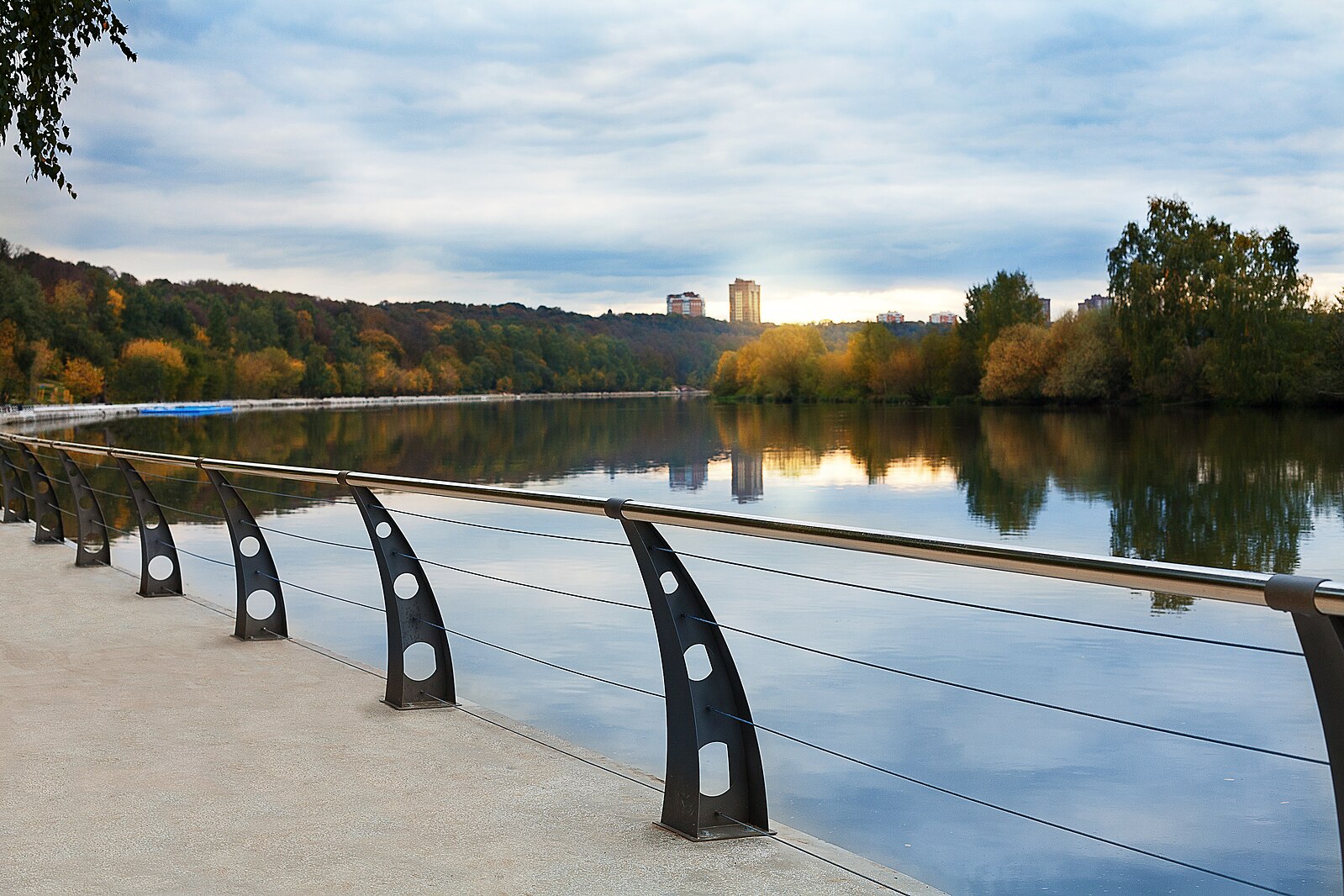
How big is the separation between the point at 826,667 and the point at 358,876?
19.2 feet

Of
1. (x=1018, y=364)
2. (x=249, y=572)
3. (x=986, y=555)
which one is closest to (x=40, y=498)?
(x=249, y=572)

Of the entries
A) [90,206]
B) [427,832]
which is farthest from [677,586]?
[90,206]

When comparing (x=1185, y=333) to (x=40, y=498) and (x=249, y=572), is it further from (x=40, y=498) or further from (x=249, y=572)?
(x=249, y=572)

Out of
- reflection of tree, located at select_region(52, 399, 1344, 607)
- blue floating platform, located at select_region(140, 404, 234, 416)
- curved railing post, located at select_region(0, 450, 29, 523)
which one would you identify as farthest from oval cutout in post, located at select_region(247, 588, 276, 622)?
blue floating platform, located at select_region(140, 404, 234, 416)

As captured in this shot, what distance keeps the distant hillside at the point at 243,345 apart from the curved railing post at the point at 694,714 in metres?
93.9

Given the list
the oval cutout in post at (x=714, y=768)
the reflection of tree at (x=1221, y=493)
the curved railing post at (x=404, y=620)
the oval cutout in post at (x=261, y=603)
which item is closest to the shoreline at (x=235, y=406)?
the reflection of tree at (x=1221, y=493)

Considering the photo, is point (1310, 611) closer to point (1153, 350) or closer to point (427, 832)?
point (427, 832)

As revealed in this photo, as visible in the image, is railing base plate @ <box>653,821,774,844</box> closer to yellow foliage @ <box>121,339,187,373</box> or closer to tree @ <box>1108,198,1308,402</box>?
tree @ <box>1108,198,1308,402</box>

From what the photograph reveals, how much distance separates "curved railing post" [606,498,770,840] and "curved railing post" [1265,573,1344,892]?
1.51 m

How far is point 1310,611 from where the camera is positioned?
186 cm

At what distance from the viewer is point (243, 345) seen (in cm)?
13612

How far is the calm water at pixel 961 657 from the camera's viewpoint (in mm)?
5281

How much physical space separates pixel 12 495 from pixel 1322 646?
13.2m

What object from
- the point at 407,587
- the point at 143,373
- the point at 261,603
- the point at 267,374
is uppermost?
the point at 267,374
